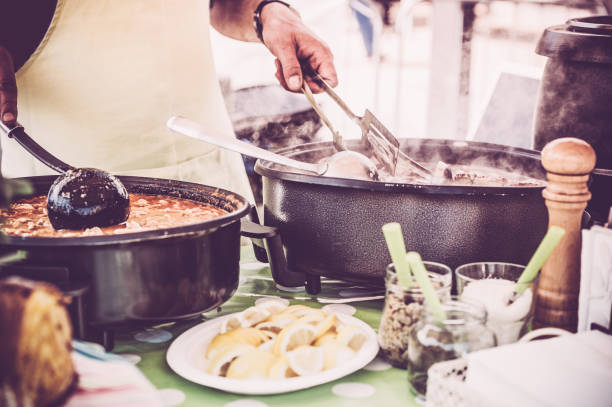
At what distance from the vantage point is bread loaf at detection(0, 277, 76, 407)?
2.14ft

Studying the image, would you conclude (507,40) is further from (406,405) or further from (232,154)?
(406,405)

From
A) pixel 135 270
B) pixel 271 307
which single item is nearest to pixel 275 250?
pixel 271 307

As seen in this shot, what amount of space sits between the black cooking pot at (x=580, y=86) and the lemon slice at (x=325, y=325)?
85cm

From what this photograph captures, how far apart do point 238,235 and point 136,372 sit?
1.42 ft

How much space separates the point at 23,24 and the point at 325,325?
45.5 inches

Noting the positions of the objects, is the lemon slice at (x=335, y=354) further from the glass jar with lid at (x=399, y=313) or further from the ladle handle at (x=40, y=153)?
the ladle handle at (x=40, y=153)

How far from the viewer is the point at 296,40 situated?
1.91 metres

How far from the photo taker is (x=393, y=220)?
A: 4.10 ft

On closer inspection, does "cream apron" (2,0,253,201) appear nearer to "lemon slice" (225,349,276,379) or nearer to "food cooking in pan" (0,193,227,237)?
"food cooking in pan" (0,193,227,237)

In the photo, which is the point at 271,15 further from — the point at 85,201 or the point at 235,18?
the point at 85,201

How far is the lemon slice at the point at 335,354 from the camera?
1033 mm

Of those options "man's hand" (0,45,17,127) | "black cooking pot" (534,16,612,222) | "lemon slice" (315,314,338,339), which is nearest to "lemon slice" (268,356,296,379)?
"lemon slice" (315,314,338,339)

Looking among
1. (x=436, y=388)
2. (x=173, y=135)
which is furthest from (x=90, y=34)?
(x=436, y=388)

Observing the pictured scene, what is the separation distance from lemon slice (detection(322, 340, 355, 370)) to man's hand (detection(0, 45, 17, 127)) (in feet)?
2.93
